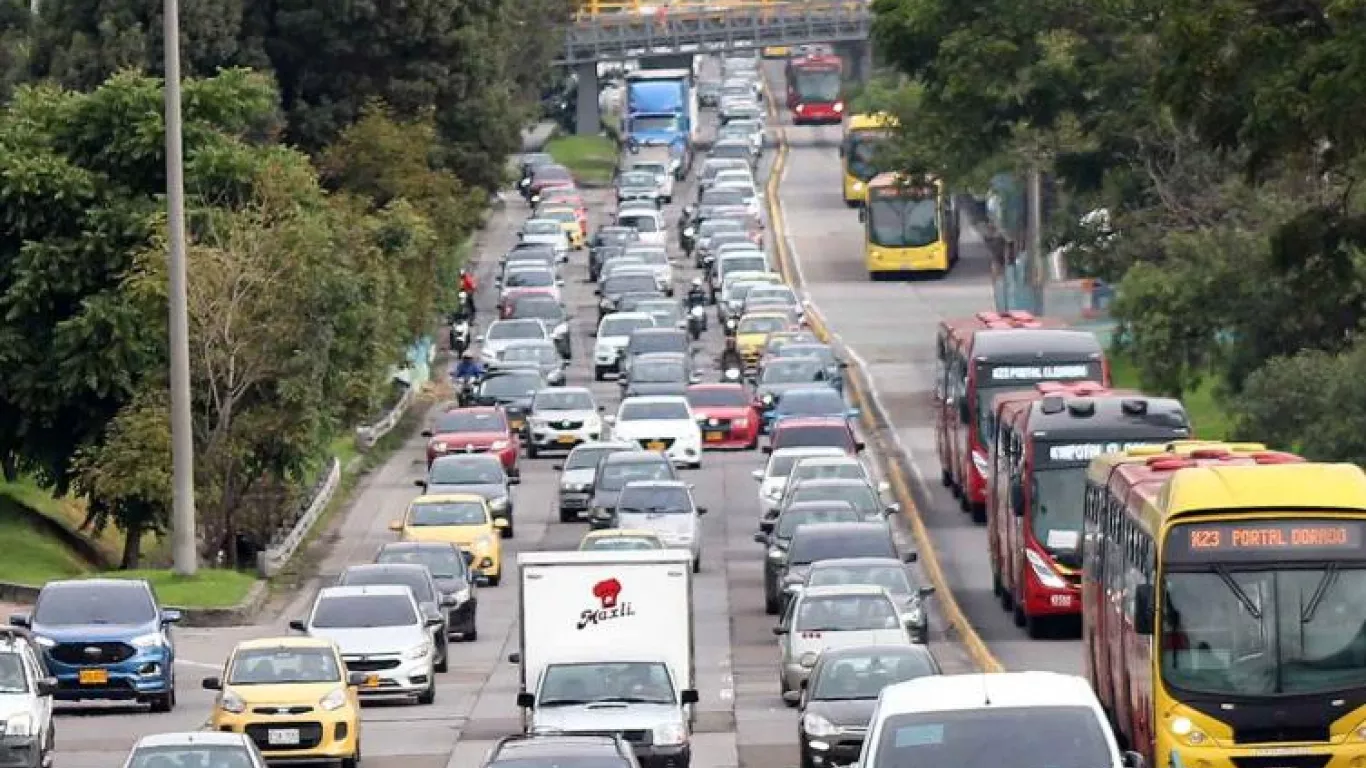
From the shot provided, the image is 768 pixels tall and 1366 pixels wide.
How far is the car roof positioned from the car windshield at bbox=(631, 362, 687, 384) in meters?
48.9

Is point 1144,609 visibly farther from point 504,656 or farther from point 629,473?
point 629,473

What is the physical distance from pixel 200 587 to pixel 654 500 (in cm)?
688

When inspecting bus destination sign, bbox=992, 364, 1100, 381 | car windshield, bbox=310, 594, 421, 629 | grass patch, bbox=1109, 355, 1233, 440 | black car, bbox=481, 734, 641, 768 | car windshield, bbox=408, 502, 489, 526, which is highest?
black car, bbox=481, 734, 641, 768

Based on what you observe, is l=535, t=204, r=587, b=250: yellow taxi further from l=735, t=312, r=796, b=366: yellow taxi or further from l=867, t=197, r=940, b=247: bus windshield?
l=735, t=312, r=796, b=366: yellow taxi

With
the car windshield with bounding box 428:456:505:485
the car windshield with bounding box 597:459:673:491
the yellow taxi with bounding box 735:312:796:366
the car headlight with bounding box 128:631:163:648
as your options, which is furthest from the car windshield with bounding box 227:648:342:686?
the yellow taxi with bounding box 735:312:796:366

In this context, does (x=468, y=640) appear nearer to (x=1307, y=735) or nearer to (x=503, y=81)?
(x=1307, y=735)

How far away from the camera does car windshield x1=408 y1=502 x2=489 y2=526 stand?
49375mm

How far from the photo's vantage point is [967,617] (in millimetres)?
44531

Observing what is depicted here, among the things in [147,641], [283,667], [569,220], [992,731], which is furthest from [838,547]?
[569,220]

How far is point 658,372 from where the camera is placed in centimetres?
6988

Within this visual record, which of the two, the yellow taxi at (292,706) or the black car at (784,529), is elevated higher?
the yellow taxi at (292,706)

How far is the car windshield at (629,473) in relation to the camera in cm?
5322

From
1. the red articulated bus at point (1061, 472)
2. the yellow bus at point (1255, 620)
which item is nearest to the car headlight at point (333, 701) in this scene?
the yellow bus at point (1255, 620)

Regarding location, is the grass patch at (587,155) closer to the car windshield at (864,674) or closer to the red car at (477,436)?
the red car at (477,436)
